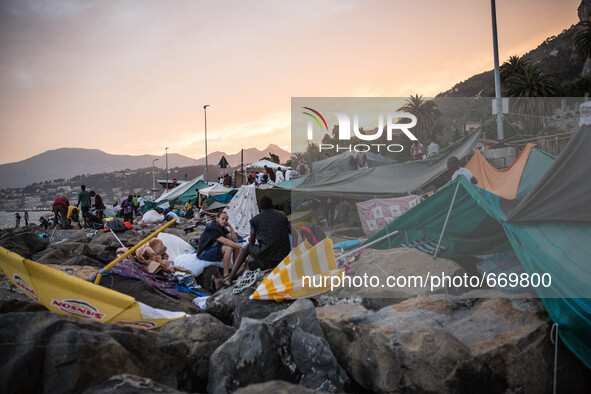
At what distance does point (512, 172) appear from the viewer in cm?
488

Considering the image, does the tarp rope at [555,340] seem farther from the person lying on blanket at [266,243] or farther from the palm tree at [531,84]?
the palm tree at [531,84]

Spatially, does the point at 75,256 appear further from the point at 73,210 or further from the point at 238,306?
the point at 73,210

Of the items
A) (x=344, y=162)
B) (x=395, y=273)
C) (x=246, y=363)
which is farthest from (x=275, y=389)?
(x=344, y=162)

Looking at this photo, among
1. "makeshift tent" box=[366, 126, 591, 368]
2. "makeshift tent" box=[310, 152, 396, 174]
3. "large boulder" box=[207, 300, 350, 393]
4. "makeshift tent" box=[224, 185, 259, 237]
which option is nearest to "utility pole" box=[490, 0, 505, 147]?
"makeshift tent" box=[366, 126, 591, 368]

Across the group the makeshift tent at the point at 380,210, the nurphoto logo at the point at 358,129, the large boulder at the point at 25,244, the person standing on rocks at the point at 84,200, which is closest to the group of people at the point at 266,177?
the person standing on rocks at the point at 84,200

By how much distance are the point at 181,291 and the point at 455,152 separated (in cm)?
470

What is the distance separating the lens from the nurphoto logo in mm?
5059

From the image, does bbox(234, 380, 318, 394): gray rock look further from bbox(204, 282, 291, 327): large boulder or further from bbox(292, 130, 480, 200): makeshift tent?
bbox(292, 130, 480, 200): makeshift tent

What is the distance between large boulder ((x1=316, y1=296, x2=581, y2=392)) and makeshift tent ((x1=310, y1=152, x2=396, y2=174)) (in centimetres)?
283

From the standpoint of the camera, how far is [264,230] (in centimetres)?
554

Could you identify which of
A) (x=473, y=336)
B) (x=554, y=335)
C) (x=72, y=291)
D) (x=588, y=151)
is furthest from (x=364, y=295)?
(x=72, y=291)

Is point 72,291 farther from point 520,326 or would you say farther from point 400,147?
point 400,147

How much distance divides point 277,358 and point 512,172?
13.5 feet

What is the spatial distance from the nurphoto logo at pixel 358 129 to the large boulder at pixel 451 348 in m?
2.63
